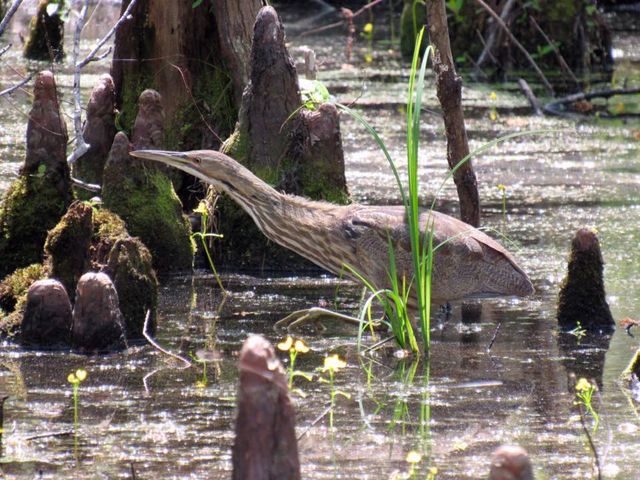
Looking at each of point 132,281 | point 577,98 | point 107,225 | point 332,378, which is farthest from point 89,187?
point 577,98

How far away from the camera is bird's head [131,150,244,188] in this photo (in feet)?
26.5

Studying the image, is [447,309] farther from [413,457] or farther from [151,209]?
[413,457]

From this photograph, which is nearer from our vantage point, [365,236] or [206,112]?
[365,236]

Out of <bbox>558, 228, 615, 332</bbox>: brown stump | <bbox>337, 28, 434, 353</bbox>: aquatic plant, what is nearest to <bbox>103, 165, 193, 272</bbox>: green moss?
<bbox>337, 28, 434, 353</bbox>: aquatic plant

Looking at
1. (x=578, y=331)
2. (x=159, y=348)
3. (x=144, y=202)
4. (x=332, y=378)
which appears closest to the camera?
(x=332, y=378)

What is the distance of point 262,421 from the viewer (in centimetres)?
389

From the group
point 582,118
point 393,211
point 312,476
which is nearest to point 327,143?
point 393,211

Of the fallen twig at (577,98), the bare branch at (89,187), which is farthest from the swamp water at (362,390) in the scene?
the fallen twig at (577,98)

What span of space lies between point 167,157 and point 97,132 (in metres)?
2.25

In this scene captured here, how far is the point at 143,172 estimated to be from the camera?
942cm

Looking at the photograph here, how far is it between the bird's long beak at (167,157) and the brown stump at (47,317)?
1036 millimetres

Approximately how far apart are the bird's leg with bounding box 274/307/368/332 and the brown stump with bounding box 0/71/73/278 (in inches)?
70.9

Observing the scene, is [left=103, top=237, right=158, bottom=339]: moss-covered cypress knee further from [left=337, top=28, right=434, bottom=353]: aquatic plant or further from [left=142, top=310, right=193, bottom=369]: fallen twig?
[left=337, top=28, right=434, bottom=353]: aquatic plant

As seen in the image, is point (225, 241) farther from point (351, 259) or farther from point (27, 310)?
point (27, 310)
